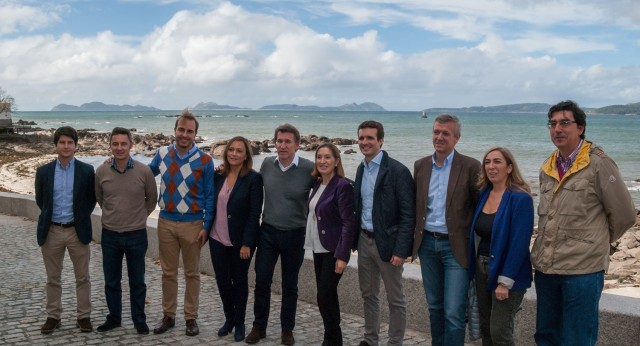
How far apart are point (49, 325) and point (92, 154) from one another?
36.5 m

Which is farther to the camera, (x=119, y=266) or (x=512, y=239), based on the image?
(x=119, y=266)

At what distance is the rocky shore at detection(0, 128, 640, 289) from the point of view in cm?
1066

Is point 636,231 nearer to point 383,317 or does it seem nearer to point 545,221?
point 383,317

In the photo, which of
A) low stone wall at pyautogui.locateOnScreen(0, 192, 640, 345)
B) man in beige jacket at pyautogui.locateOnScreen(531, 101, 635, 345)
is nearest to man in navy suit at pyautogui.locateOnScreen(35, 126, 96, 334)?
low stone wall at pyautogui.locateOnScreen(0, 192, 640, 345)

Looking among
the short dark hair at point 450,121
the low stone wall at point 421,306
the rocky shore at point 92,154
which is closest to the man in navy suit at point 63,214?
the low stone wall at point 421,306

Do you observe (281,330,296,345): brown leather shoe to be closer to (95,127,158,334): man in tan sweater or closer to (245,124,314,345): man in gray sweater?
(245,124,314,345): man in gray sweater

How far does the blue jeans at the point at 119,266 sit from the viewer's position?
5.39 metres

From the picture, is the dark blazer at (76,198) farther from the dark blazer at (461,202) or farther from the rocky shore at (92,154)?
the rocky shore at (92,154)

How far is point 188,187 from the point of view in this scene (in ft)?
17.4

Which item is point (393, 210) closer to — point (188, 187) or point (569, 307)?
point (569, 307)

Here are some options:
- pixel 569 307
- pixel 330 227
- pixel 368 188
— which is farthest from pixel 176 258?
pixel 569 307

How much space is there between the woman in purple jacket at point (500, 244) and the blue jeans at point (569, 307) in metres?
0.14

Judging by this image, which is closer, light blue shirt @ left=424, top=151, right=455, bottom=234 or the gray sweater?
light blue shirt @ left=424, top=151, right=455, bottom=234

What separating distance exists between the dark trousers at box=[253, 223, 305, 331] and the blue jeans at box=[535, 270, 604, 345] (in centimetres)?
199
